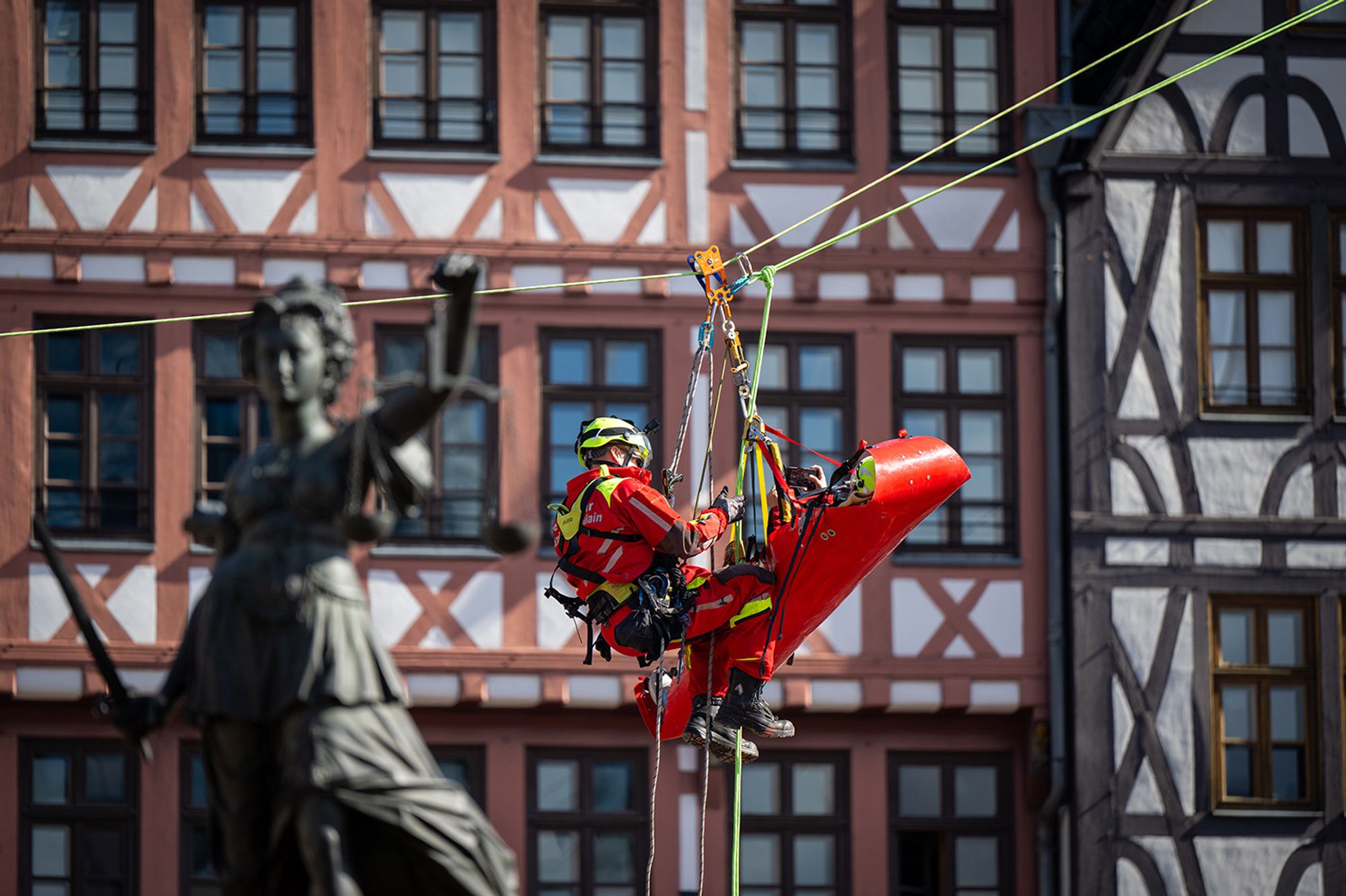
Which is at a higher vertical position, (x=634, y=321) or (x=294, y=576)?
(x=634, y=321)

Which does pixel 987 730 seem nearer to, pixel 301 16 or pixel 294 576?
pixel 301 16

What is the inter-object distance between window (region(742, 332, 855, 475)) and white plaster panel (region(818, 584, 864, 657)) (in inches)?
36.9

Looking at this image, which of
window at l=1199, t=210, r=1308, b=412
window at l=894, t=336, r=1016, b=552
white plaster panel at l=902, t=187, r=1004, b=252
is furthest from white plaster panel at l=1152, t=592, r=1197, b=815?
white plaster panel at l=902, t=187, r=1004, b=252

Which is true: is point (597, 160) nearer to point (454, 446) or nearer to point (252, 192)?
point (454, 446)

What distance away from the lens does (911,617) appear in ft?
56.0

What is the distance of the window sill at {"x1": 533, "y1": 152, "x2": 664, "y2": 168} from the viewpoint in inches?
670

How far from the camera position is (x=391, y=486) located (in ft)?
22.4

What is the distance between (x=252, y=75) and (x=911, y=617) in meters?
5.60

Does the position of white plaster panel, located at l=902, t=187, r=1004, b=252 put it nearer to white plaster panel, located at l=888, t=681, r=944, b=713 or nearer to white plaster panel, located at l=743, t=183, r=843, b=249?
white plaster panel, located at l=743, t=183, r=843, b=249

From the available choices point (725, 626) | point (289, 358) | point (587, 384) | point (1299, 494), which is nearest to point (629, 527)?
point (725, 626)

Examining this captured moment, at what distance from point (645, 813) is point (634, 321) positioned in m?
3.22

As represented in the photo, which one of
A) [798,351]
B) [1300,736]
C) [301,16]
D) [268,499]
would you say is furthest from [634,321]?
[268,499]

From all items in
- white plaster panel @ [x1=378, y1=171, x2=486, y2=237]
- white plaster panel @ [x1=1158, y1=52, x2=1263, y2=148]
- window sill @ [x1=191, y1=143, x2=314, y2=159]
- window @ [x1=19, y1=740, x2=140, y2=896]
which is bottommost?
window @ [x1=19, y1=740, x2=140, y2=896]

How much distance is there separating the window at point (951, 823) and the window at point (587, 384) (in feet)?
9.15
